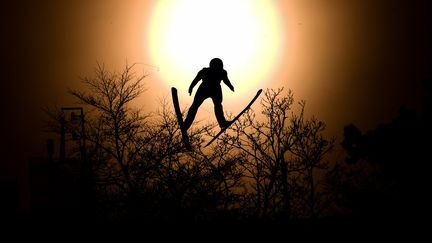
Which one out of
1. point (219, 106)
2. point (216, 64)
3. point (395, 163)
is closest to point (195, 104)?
point (219, 106)

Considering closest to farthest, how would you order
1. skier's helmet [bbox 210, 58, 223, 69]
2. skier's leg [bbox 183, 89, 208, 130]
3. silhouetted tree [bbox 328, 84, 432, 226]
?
skier's helmet [bbox 210, 58, 223, 69] → skier's leg [bbox 183, 89, 208, 130] → silhouetted tree [bbox 328, 84, 432, 226]

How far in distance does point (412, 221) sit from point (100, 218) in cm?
923

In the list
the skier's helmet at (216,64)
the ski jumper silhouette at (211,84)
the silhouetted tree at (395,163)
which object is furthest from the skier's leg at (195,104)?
the silhouetted tree at (395,163)

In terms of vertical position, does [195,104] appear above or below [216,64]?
below

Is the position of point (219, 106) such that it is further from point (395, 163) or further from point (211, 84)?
point (395, 163)

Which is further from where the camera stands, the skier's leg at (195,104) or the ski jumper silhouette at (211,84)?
the skier's leg at (195,104)

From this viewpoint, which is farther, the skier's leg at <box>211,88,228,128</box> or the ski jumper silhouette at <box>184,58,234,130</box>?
the skier's leg at <box>211,88,228,128</box>

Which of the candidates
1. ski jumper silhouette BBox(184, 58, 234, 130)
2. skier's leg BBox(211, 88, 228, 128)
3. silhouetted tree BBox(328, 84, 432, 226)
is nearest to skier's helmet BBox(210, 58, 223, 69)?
ski jumper silhouette BBox(184, 58, 234, 130)

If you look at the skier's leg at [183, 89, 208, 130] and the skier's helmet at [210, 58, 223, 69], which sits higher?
the skier's helmet at [210, 58, 223, 69]

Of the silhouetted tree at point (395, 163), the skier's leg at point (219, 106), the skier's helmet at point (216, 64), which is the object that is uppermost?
the skier's helmet at point (216, 64)

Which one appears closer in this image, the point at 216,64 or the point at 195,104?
the point at 216,64

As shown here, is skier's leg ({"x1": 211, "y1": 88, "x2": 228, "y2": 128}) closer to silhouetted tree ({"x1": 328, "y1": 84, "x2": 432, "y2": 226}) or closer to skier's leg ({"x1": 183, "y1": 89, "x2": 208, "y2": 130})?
skier's leg ({"x1": 183, "y1": 89, "x2": 208, "y2": 130})

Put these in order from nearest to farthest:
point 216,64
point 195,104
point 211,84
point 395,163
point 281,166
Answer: point 216,64, point 211,84, point 195,104, point 395,163, point 281,166

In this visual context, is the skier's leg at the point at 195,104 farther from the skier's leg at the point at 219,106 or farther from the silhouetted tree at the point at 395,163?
the silhouetted tree at the point at 395,163
